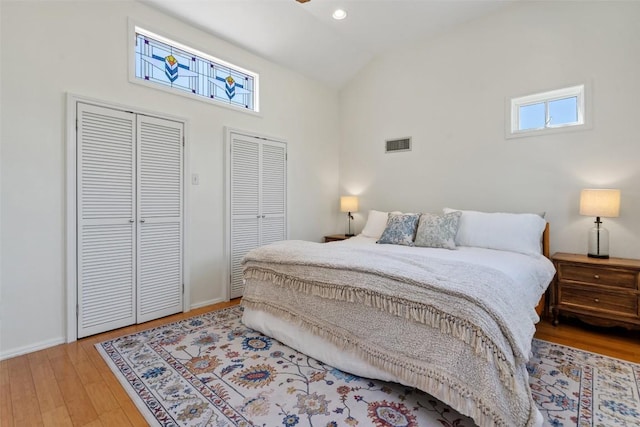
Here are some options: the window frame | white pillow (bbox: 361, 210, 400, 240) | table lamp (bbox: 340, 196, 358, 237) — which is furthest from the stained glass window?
the window frame

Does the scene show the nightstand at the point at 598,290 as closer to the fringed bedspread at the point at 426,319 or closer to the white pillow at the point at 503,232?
the white pillow at the point at 503,232

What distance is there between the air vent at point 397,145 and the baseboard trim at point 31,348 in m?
4.08

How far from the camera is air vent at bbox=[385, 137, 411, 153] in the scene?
4.23m

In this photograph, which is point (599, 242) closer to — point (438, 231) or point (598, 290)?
point (598, 290)

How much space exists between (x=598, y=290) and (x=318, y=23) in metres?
3.90

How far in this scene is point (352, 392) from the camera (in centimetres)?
181

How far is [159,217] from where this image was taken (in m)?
2.98

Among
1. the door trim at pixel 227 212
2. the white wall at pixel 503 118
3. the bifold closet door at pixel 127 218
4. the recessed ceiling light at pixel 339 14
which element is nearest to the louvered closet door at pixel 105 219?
the bifold closet door at pixel 127 218

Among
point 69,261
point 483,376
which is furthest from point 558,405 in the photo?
point 69,261

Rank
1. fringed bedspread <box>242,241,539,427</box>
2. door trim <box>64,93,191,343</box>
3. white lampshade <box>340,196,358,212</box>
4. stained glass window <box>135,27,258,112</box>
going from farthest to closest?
white lampshade <box>340,196,358,212</box> < stained glass window <box>135,27,258,112</box> < door trim <box>64,93,191,343</box> < fringed bedspread <box>242,241,539,427</box>

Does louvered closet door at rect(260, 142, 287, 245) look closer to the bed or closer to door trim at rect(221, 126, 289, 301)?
door trim at rect(221, 126, 289, 301)

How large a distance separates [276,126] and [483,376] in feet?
11.5

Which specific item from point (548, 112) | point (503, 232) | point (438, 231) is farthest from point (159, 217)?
point (548, 112)

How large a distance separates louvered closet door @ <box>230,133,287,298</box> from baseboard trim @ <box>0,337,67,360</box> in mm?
1565
